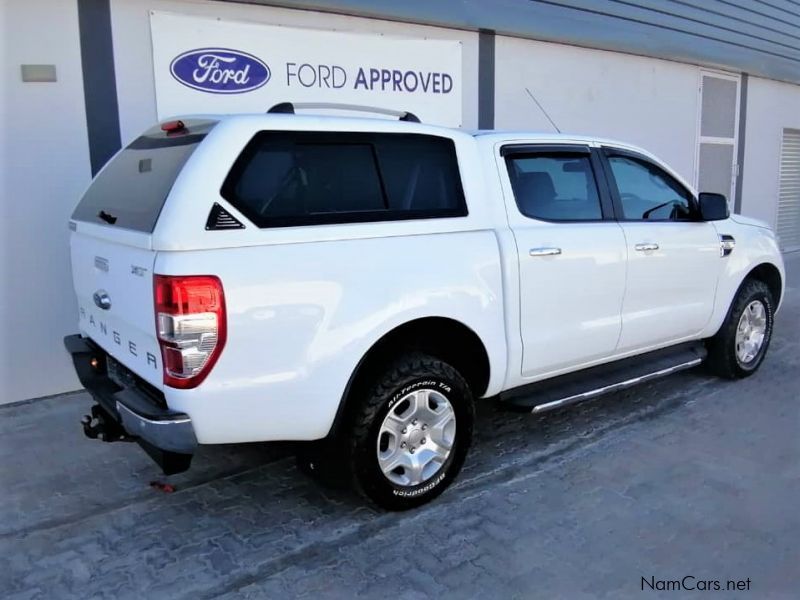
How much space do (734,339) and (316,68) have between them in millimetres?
4284

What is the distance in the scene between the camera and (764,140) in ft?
42.2

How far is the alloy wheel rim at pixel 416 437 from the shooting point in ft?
11.4

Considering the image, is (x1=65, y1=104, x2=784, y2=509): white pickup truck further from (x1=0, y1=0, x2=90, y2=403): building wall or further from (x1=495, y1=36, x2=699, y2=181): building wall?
(x1=495, y1=36, x2=699, y2=181): building wall

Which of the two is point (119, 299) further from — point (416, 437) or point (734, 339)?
point (734, 339)

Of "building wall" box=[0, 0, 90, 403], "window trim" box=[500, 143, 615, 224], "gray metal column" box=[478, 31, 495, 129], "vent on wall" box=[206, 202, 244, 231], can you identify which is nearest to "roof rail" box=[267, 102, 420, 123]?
"window trim" box=[500, 143, 615, 224]

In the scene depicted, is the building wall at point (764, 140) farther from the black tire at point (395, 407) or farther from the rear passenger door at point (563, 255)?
the black tire at point (395, 407)

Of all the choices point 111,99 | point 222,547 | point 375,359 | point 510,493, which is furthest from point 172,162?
point 111,99

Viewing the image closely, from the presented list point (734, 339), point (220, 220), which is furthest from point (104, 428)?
point (734, 339)

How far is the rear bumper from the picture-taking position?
2.90m

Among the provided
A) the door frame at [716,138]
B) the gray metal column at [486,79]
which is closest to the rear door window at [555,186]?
the gray metal column at [486,79]

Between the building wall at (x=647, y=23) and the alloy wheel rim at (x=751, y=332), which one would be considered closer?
the alloy wheel rim at (x=751, y=332)

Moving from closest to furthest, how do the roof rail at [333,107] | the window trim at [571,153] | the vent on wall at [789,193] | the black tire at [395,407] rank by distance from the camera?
the black tire at [395,407]
the roof rail at [333,107]
the window trim at [571,153]
the vent on wall at [789,193]

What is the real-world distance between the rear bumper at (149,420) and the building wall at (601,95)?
586 centimetres

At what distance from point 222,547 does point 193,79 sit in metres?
4.01
